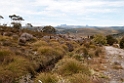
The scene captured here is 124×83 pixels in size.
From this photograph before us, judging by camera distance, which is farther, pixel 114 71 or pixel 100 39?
pixel 100 39

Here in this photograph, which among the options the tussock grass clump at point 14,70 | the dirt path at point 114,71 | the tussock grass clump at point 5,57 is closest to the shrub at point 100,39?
the dirt path at point 114,71

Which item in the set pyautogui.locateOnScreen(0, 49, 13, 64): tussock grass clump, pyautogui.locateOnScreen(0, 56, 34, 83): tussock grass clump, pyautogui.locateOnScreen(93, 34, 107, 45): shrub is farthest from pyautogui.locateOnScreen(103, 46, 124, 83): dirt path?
pyautogui.locateOnScreen(93, 34, 107, 45): shrub

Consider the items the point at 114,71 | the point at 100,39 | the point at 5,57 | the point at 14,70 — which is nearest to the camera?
the point at 14,70

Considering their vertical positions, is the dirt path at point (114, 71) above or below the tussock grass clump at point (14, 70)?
below

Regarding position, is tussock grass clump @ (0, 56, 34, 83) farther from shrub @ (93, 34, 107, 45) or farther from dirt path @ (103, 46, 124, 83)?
shrub @ (93, 34, 107, 45)

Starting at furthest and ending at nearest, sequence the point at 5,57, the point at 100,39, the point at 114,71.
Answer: the point at 100,39 → the point at 114,71 → the point at 5,57

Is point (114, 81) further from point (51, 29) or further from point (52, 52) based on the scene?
point (51, 29)

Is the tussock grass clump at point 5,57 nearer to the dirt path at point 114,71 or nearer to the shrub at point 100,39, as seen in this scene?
the dirt path at point 114,71

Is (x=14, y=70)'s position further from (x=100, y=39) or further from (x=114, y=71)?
(x=100, y=39)

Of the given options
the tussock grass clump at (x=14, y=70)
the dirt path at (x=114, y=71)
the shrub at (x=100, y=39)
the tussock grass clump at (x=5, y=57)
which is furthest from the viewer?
the shrub at (x=100, y=39)

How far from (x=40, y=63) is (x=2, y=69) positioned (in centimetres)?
467

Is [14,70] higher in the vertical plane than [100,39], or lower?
higher

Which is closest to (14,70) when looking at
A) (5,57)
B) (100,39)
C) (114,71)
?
(5,57)

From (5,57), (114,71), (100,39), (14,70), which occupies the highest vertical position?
(5,57)
